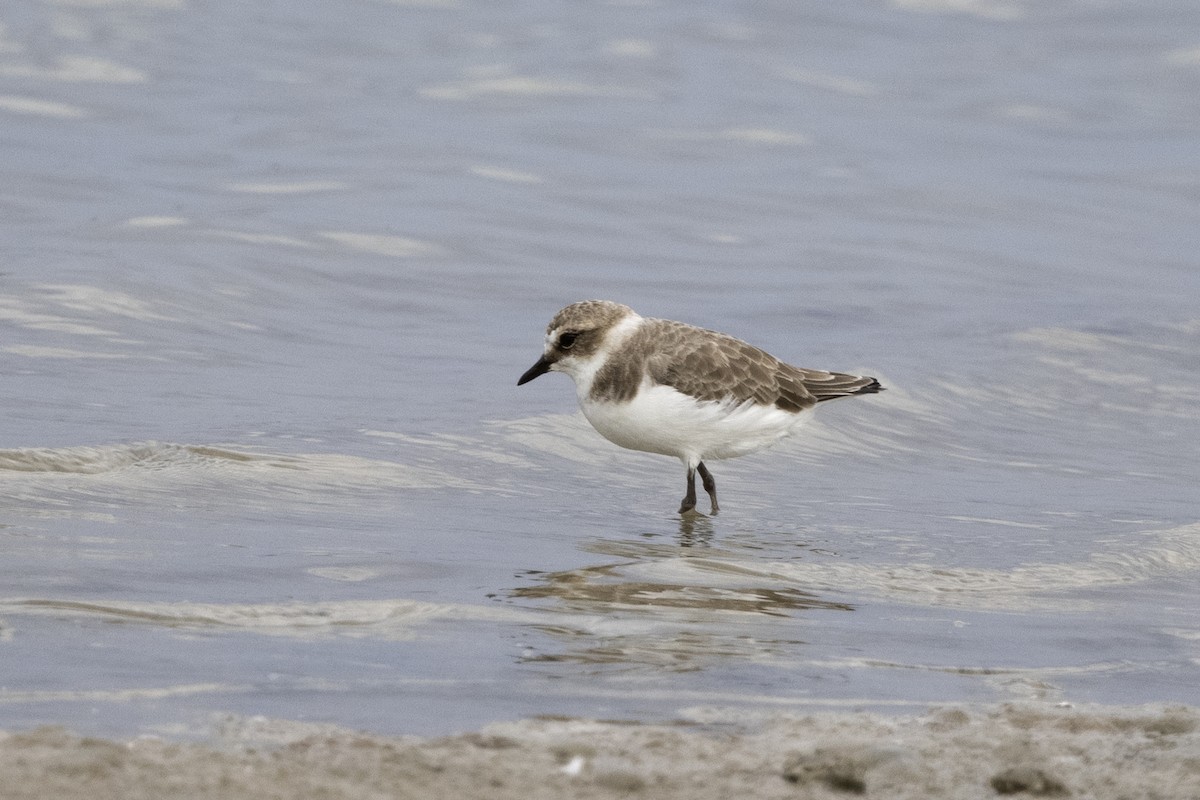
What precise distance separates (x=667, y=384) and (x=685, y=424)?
10.7 inches

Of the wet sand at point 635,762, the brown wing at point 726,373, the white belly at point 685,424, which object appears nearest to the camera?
the wet sand at point 635,762

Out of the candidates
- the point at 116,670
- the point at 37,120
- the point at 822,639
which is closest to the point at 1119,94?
the point at 37,120

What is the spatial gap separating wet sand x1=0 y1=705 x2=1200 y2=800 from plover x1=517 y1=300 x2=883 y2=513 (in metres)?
3.95

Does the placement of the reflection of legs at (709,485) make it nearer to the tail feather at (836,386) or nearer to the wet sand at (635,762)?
the tail feather at (836,386)

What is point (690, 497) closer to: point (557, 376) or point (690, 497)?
point (690, 497)

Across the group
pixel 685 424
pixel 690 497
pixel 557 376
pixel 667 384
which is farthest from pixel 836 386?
pixel 557 376

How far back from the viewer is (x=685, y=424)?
951 cm

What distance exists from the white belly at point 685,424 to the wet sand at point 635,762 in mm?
3906

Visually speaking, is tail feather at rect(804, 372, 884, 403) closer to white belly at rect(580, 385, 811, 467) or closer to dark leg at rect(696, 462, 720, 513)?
white belly at rect(580, 385, 811, 467)

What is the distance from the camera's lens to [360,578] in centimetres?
732

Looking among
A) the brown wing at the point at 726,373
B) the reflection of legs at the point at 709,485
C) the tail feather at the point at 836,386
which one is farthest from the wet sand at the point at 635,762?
the tail feather at the point at 836,386

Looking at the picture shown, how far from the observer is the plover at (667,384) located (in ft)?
30.8

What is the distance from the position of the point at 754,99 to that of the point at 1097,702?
25.2m

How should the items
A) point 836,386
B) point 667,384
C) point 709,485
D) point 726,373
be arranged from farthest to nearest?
point 836,386 → point 709,485 → point 726,373 → point 667,384
